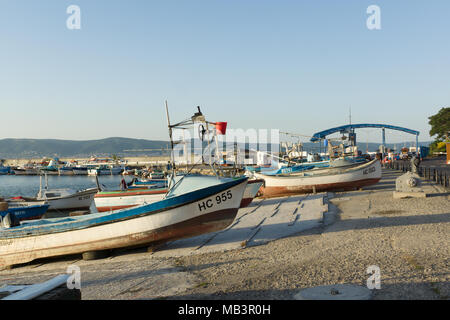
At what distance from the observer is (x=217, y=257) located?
426 inches

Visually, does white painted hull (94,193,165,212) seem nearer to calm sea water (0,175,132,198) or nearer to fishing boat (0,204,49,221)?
fishing boat (0,204,49,221)

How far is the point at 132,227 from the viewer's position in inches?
474

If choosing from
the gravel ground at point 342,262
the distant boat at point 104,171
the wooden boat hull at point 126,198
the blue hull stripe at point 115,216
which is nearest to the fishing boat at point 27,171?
the distant boat at point 104,171

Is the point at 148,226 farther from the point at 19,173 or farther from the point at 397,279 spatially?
the point at 19,173

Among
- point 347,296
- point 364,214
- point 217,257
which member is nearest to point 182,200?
point 217,257

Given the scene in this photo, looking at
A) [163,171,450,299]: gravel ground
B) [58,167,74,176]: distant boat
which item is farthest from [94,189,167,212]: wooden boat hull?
[58,167,74,176]: distant boat

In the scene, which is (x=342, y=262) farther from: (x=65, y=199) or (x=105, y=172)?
(x=105, y=172)

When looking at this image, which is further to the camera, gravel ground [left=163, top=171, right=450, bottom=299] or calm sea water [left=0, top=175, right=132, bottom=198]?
calm sea water [left=0, top=175, right=132, bottom=198]

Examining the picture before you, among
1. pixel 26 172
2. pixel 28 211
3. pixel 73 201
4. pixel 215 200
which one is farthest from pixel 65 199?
pixel 26 172

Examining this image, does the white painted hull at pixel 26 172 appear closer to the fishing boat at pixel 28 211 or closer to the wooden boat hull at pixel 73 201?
the wooden boat hull at pixel 73 201

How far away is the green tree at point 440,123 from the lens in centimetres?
7819

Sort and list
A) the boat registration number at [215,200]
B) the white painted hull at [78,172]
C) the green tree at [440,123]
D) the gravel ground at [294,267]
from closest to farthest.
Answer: the gravel ground at [294,267] → the boat registration number at [215,200] → the green tree at [440,123] → the white painted hull at [78,172]

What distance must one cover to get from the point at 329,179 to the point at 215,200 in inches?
664

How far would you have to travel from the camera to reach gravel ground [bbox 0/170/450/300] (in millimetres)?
7574
